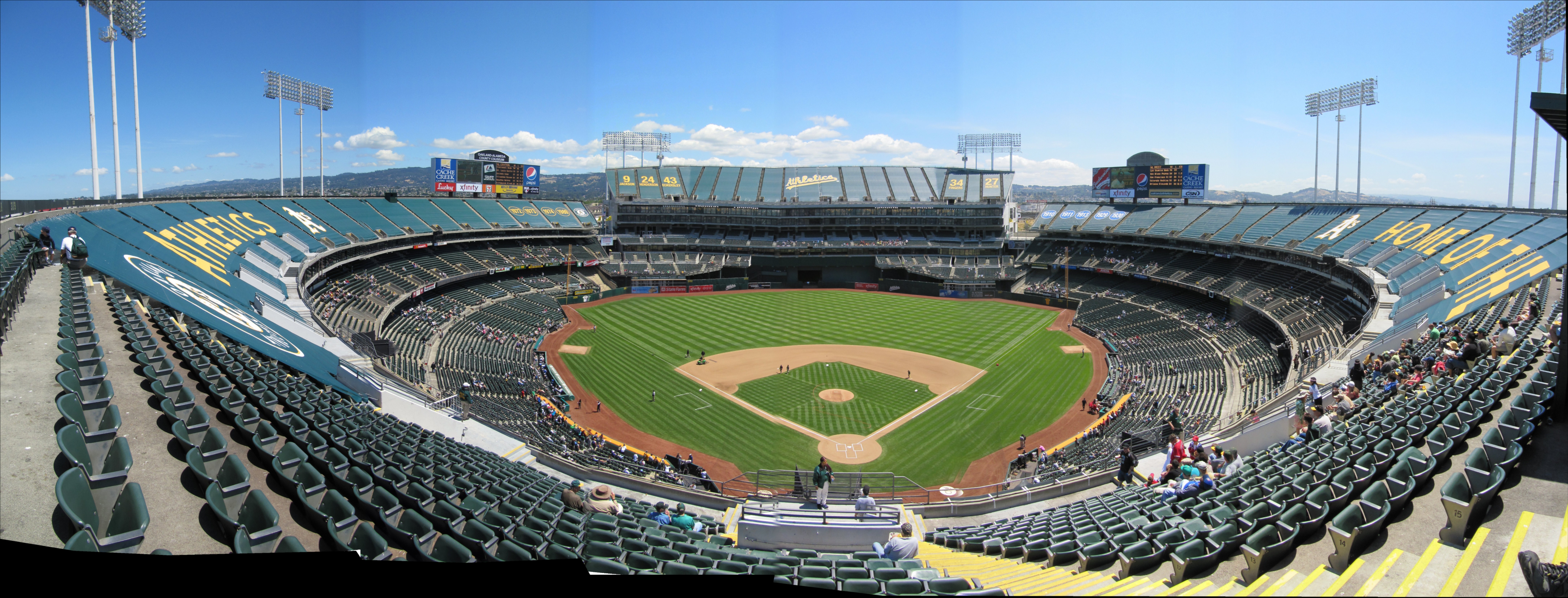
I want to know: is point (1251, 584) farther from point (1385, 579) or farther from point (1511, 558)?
point (1511, 558)

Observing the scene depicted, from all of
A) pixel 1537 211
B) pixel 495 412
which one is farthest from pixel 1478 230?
pixel 495 412

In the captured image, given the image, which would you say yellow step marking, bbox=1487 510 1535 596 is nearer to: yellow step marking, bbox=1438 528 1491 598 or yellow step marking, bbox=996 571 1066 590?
yellow step marking, bbox=1438 528 1491 598

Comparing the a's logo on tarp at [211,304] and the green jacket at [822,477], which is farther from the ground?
the a's logo on tarp at [211,304]

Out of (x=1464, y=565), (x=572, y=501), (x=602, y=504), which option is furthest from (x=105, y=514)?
(x=1464, y=565)

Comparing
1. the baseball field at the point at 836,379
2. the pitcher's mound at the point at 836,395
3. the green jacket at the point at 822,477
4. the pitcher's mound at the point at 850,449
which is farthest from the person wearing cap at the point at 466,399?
the pitcher's mound at the point at 836,395

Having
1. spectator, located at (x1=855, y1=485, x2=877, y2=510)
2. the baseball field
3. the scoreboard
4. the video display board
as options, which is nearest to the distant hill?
the video display board

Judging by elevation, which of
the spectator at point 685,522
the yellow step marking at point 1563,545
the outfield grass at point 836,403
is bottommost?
the outfield grass at point 836,403

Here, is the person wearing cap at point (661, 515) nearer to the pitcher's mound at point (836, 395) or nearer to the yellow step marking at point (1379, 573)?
the yellow step marking at point (1379, 573)

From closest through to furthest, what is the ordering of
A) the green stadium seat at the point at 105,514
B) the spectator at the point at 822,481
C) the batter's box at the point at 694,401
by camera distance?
the green stadium seat at the point at 105,514 < the spectator at the point at 822,481 < the batter's box at the point at 694,401
